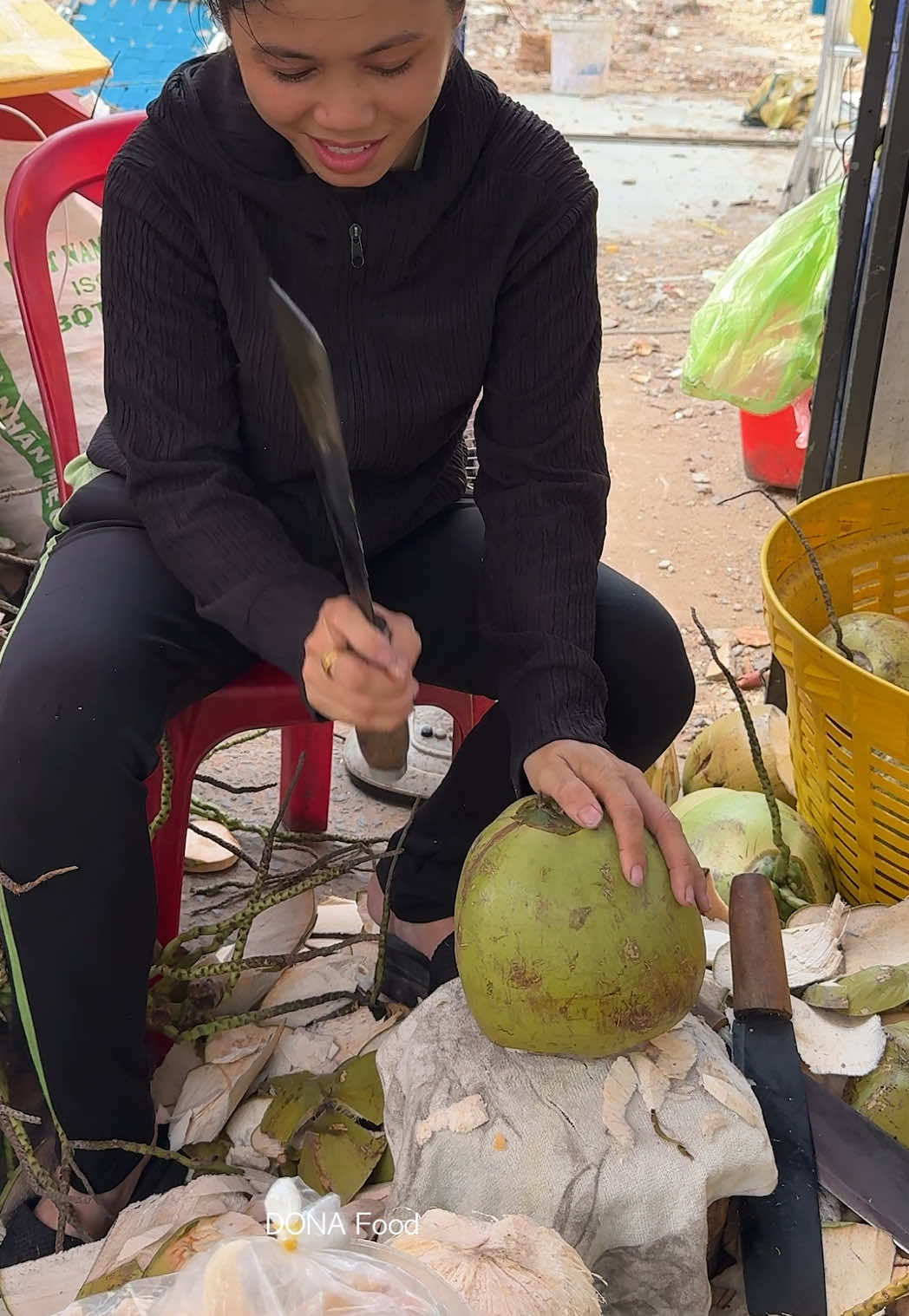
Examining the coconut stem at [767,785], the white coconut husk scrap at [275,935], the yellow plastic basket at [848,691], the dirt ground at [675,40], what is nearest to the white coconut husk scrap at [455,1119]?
the white coconut husk scrap at [275,935]

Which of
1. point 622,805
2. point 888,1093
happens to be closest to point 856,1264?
point 888,1093

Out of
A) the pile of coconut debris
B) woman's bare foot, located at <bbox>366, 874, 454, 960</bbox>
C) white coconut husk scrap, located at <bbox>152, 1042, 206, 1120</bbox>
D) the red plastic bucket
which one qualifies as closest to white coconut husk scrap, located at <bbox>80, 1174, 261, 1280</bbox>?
white coconut husk scrap, located at <bbox>152, 1042, 206, 1120</bbox>

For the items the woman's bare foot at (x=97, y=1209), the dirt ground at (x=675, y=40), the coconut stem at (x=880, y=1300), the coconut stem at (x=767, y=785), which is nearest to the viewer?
the coconut stem at (x=880, y=1300)

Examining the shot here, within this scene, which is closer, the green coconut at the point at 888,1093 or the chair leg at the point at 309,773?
the green coconut at the point at 888,1093

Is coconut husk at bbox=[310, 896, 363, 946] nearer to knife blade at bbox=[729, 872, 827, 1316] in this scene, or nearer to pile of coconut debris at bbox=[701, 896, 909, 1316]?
pile of coconut debris at bbox=[701, 896, 909, 1316]

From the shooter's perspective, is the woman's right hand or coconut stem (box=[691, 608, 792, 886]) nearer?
the woman's right hand

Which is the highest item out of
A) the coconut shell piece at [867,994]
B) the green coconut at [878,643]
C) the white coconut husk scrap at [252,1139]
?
the green coconut at [878,643]

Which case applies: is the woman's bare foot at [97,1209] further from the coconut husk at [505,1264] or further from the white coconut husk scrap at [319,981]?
the coconut husk at [505,1264]

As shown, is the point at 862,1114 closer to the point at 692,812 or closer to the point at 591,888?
the point at 591,888

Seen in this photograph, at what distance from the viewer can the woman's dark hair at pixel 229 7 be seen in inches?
41.2

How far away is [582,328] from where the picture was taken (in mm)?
1462

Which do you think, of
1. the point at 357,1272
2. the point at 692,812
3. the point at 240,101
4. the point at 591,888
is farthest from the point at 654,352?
the point at 357,1272

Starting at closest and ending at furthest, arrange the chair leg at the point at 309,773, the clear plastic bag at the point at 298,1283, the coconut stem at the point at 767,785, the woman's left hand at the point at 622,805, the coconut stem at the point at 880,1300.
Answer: the clear plastic bag at the point at 298,1283
the coconut stem at the point at 880,1300
the woman's left hand at the point at 622,805
the coconut stem at the point at 767,785
the chair leg at the point at 309,773

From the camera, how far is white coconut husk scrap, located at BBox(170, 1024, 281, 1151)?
1466mm
